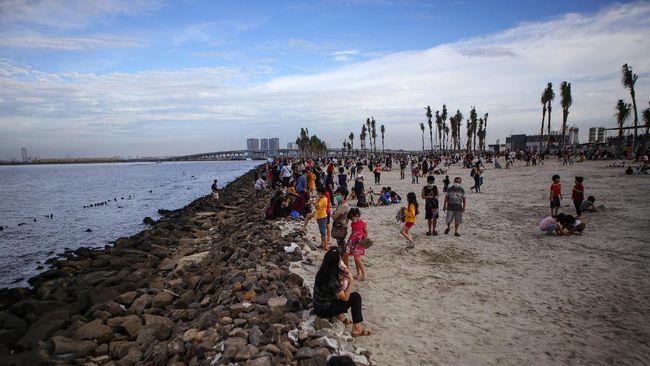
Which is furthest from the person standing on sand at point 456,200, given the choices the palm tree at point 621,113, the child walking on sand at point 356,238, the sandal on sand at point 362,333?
the palm tree at point 621,113

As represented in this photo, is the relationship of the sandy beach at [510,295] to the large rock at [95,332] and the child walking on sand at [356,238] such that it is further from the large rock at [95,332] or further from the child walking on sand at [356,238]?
the large rock at [95,332]

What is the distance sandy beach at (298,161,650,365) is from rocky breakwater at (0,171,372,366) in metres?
1.16

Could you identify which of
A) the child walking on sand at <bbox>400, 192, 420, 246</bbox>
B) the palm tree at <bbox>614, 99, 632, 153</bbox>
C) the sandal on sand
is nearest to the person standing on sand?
the child walking on sand at <bbox>400, 192, 420, 246</bbox>

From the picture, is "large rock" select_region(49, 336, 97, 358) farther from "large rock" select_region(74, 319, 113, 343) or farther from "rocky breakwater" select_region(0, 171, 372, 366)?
"large rock" select_region(74, 319, 113, 343)

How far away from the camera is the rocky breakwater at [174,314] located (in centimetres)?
542

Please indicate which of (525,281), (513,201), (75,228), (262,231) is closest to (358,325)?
(525,281)

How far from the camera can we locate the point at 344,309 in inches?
222

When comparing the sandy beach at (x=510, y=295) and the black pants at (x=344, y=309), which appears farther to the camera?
the black pants at (x=344, y=309)

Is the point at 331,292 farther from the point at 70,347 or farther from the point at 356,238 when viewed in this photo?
the point at 70,347

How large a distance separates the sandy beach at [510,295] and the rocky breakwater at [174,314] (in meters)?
1.16

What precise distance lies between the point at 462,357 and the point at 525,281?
356 centimetres

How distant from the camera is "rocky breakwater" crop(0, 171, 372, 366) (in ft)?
17.8

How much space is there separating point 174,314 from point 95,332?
148 cm

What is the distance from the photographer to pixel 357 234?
7.82 m
